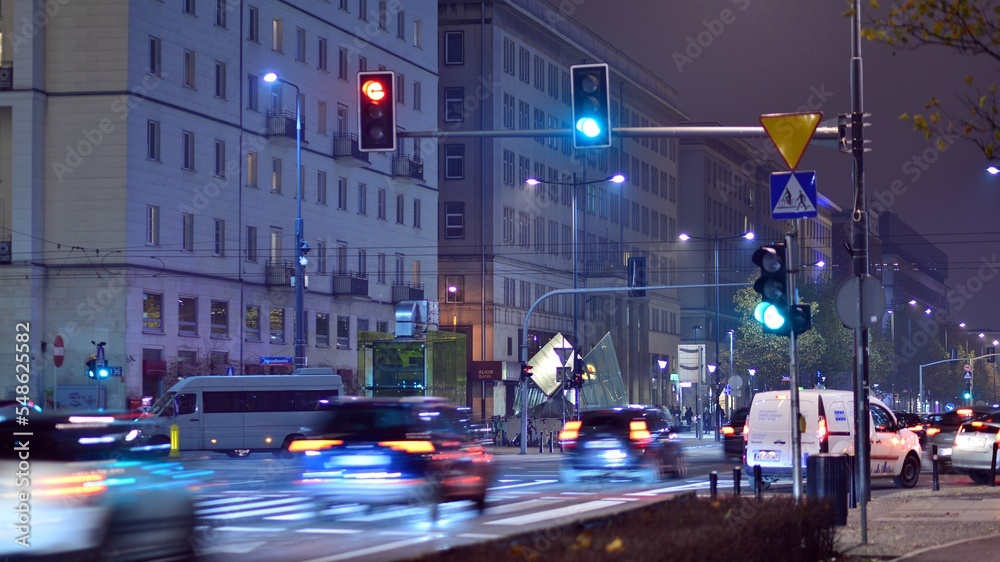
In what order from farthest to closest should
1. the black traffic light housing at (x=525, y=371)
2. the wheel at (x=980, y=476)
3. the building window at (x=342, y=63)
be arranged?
the building window at (x=342, y=63)
the black traffic light housing at (x=525, y=371)
the wheel at (x=980, y=476)

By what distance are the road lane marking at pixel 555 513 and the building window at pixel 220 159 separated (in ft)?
119

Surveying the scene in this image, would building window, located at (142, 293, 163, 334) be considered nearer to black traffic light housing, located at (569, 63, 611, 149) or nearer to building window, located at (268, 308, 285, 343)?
building window, located at (268, 308, 285, 343)

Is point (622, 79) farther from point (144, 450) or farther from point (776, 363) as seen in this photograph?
point (144, 450)

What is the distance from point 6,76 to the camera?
51.8 m

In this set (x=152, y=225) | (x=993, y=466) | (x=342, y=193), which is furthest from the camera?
(x=342, y=193)

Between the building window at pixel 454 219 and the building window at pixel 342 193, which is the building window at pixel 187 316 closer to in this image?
the building window at pixel 342 193

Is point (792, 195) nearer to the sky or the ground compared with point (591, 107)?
nearer to the ground

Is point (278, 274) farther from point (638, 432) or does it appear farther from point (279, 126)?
point (638, 432)

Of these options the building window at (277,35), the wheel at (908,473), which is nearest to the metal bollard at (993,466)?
the wheel at (908,473)

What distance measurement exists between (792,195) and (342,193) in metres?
50.2

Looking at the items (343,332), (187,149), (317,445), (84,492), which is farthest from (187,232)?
(84,492)

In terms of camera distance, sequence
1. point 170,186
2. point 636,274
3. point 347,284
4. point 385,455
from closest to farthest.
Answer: point 385,455
point 636,274
point 170,186
point 347,284

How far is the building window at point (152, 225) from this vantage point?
174 ft

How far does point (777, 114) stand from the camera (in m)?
16.9
